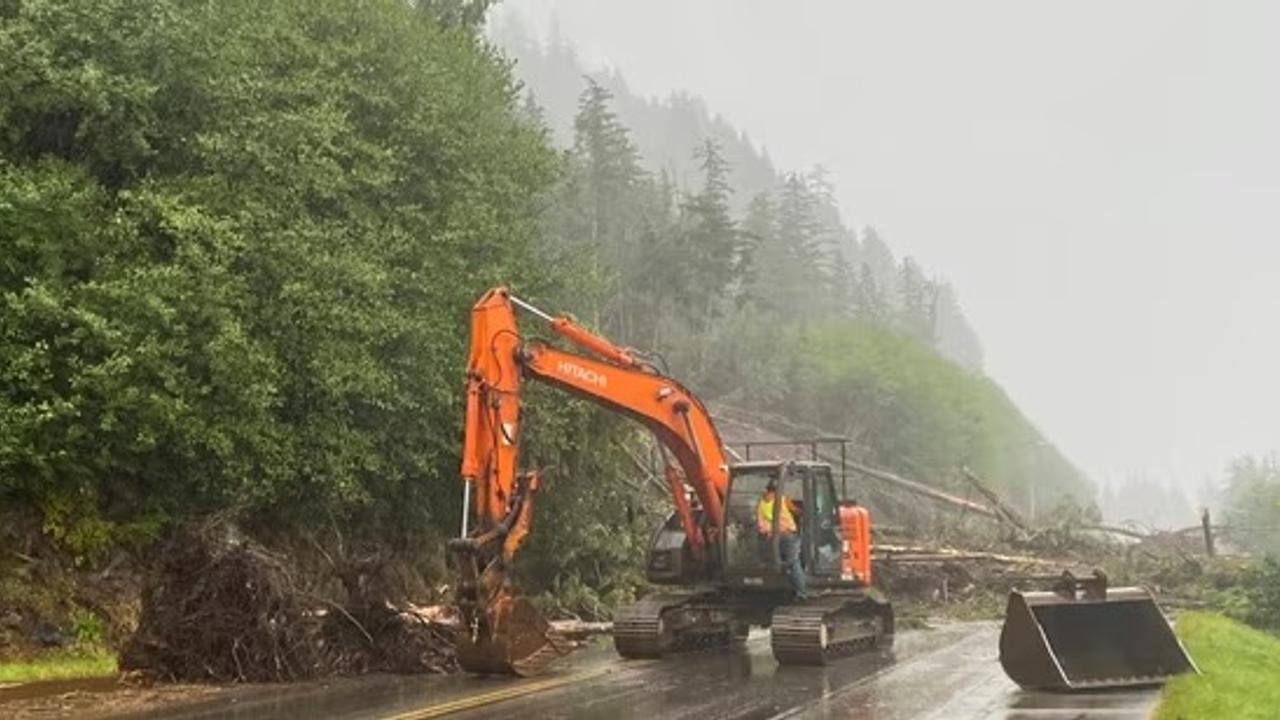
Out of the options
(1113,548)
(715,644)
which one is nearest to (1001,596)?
(1113,548)

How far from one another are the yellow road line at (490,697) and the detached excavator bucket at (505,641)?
41cm

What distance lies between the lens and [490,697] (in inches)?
505

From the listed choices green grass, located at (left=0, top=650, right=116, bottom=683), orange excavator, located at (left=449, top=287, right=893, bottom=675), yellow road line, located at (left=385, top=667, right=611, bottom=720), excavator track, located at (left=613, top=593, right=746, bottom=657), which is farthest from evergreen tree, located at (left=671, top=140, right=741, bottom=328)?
green grass, located at (left=0, top=650, right=116, bottom=683)

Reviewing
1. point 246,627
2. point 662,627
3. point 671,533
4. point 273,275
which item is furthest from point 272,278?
point 662,627

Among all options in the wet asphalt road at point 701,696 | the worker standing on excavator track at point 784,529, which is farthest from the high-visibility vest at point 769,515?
the wet asphalt road at point 701,696

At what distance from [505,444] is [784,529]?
5.08 m

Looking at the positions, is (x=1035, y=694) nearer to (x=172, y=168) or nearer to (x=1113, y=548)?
(x=172, y=168)

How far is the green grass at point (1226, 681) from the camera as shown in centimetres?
1125

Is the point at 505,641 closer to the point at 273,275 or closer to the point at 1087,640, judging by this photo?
the point at 1087,640

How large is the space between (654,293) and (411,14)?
130ft

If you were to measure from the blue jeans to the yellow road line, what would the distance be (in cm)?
345

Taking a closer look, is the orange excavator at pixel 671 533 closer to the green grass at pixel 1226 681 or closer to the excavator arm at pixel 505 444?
the excavator arm at pixel 505 444

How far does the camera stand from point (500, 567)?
14.2 metres

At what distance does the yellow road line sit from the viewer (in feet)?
37.7
